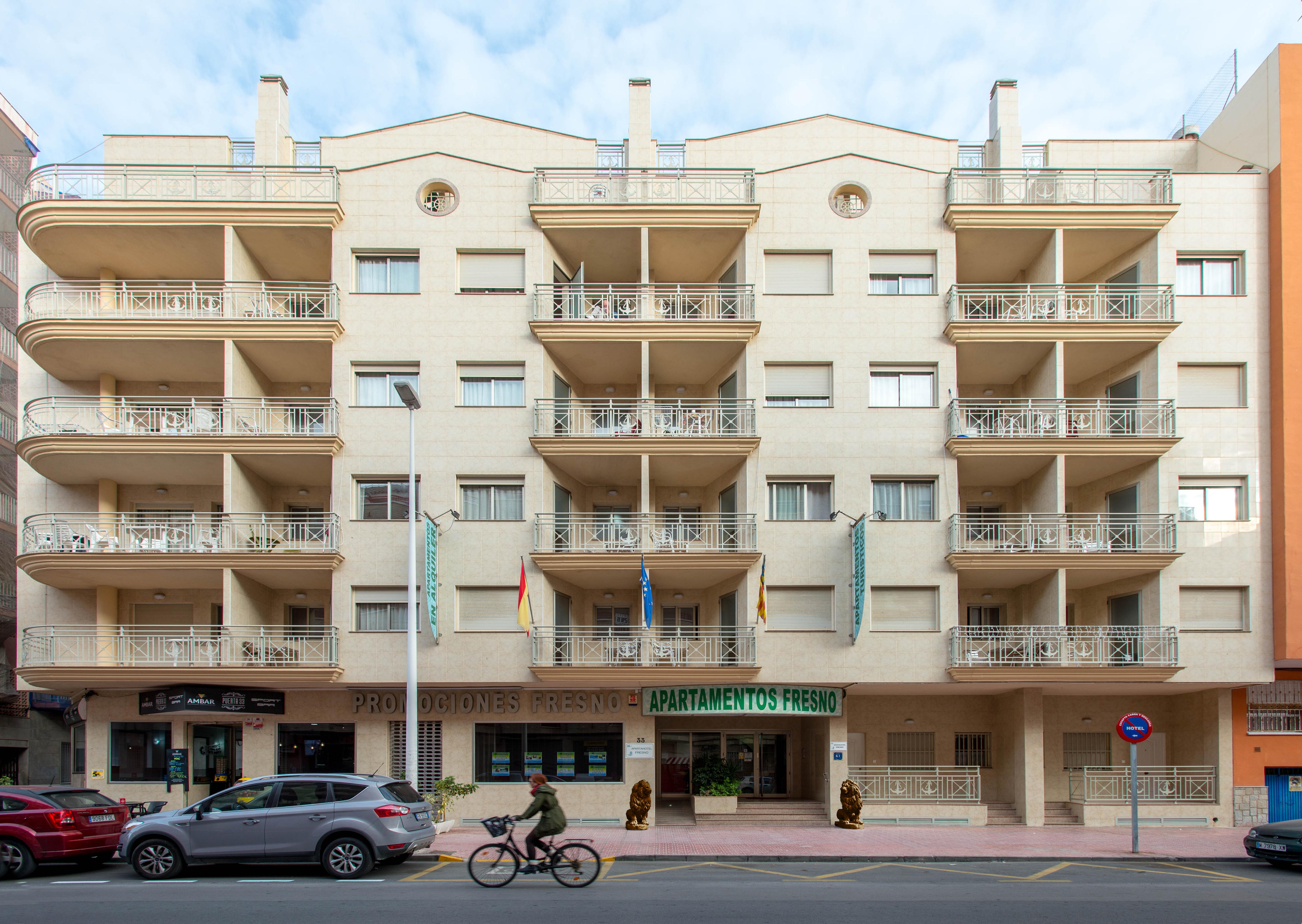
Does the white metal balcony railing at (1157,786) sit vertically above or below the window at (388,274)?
below

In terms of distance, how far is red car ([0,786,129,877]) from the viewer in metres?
15.9

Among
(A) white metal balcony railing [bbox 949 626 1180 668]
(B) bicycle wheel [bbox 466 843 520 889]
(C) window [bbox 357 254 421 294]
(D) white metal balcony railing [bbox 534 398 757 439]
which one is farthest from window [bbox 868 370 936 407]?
(B) bicycle wheel [bbox 466 843 520 889]

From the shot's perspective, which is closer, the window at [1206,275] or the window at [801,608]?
the window at [801,608]

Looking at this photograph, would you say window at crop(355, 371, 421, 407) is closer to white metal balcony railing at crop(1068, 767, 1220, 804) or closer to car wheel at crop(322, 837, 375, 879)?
car wheel at crop(322, 837, 375, 879)

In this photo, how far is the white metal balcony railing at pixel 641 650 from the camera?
2334 centimetres

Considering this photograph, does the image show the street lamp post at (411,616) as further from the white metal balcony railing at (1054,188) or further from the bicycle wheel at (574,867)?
the white metal balcony railing at (1054,188)

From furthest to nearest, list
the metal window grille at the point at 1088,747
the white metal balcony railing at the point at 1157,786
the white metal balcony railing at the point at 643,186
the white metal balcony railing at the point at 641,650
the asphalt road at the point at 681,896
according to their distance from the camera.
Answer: the metal window grille at the point at 1088,747
the white metal balcony railing at the point at 643,186
the white metal balcony railing at the point at 1157,786
the white metal balcony railing at the point at 641,650
the asphalt road at the point at 681,896

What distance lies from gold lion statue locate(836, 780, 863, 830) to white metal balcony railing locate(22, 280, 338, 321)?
18.1 meters

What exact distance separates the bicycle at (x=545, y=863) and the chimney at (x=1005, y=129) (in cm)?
2172

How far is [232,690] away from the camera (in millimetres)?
23484

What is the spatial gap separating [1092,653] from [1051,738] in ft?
13.0

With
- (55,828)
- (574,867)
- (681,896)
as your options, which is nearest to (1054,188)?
(681,896)

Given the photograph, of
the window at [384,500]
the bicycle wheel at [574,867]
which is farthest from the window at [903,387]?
the bicycle wheel at [574,867]

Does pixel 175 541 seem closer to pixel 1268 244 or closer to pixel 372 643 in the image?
pixel 372 643
